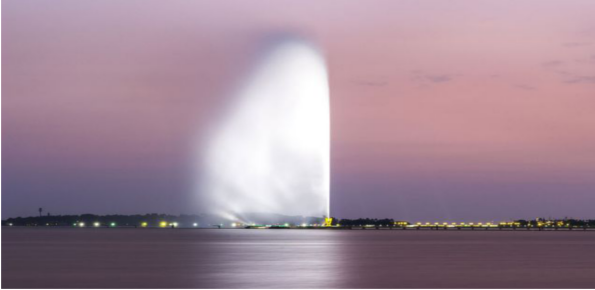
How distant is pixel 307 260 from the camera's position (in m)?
75.6

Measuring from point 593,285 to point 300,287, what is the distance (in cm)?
1687

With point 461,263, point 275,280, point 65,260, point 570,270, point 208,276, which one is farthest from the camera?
point 65,260

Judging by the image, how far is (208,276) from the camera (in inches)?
2244

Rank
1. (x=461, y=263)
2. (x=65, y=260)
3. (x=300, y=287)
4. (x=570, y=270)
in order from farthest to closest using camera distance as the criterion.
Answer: (x=65, y=260) < (x=461, y=263) < (x=570, y=270) < (x=300, y=287)

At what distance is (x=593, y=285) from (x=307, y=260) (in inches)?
1187

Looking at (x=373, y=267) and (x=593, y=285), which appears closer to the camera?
(x=593, y=285)

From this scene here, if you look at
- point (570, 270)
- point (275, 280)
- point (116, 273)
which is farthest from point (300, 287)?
point (570, 270)

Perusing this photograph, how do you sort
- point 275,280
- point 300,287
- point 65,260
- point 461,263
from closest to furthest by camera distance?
point 300,287 → point 275,280 → point 461,263 → point 65,260

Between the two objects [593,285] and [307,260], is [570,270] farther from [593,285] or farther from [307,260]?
[307,260]

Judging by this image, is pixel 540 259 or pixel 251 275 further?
pixel 540 259

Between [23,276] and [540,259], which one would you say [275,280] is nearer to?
[23,276]

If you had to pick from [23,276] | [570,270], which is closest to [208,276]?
[23,276]

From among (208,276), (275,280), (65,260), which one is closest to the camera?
(275,280)

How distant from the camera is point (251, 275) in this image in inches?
2277
